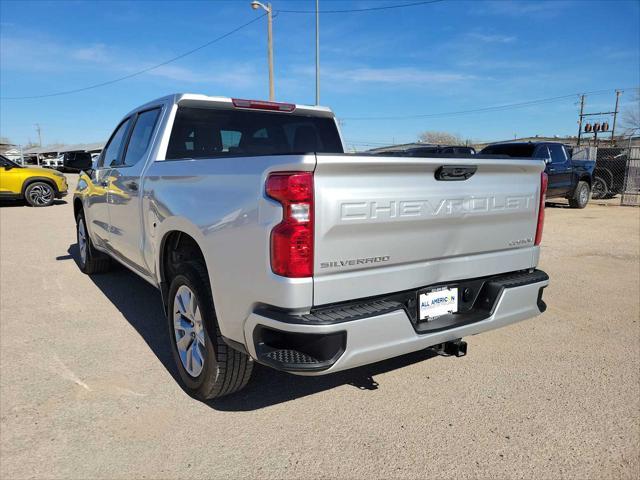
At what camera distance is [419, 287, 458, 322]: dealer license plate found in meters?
2.61

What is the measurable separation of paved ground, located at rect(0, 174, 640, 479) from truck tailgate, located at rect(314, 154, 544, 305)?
2.86 ft

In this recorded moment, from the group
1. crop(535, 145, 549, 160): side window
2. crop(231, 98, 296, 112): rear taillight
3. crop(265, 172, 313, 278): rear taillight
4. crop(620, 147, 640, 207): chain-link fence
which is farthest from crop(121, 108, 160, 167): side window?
crop(620, 147, 640, 207): chain-link fence

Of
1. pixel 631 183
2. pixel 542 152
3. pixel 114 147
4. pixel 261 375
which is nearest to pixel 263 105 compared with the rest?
pixel 114 147

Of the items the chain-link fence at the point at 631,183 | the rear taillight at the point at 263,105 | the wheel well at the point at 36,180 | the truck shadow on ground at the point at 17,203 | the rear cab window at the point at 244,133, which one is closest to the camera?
the rear cab window at the point at 244,133

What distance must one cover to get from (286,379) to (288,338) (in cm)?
122

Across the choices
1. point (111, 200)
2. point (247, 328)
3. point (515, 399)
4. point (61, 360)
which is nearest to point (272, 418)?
point (247, 328)

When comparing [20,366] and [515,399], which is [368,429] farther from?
[20,366]

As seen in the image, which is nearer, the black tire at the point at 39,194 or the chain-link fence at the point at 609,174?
the black tire at the point at 39,194

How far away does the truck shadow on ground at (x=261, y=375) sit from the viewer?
10.00 feet

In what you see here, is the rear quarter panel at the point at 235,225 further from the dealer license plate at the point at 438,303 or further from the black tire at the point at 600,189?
the black tire at the point at 600,189

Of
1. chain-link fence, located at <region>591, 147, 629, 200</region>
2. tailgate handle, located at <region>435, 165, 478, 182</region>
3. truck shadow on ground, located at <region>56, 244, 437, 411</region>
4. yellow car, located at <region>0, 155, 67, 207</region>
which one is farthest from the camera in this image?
chain-link fence, located at <region>591, 147, 629, 200</region>

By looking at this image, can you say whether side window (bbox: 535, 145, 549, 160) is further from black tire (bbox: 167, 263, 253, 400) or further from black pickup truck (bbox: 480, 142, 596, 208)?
black tire (bbox: 167, 263, 253, 400)

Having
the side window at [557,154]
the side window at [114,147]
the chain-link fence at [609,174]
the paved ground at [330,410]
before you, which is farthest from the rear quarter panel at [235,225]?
the chain-link fence at [609,174]

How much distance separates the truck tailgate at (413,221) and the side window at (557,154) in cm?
1171
